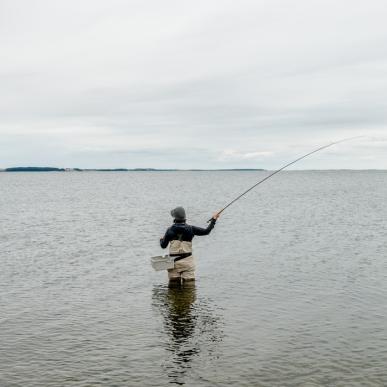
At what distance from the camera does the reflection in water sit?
1076 cm

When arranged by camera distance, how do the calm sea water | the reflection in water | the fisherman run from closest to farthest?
the calm sea water → the reflection in water → the fisherman

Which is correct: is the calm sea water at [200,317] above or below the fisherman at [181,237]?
below

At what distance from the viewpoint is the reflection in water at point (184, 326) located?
10758mm

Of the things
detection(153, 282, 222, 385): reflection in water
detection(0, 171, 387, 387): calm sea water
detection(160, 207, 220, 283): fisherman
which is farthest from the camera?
detection(160, 207, 220, 283): fisherman

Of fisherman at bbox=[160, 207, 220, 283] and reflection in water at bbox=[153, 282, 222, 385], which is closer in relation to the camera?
reflection in water at bbox=[153, 282, 222, 385]

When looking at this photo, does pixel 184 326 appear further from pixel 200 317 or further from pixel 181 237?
pixel 181 237

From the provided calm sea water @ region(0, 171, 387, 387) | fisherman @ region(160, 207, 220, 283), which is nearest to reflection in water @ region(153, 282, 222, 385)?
calm sea water @ region(0, 171, 387, 387)

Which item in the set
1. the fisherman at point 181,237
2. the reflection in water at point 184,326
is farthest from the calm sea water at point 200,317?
the fisherman at point 181,237

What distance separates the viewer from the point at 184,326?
13078 millimetres

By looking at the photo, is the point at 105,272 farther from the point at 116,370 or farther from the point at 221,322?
the point at 116,370

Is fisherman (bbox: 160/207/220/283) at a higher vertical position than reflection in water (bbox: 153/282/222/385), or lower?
higher

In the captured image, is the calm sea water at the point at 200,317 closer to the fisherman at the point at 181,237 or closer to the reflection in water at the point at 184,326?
the reflection in water at the point at 184,326

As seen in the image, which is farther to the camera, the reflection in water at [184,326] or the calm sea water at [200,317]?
the reflection in water at [184,326]

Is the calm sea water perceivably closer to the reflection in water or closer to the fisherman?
the reflection in water
